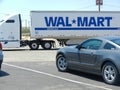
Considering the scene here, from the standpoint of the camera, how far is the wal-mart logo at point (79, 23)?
34.5m

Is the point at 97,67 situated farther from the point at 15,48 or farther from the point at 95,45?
the point at 15,48

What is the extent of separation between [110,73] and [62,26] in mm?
23246

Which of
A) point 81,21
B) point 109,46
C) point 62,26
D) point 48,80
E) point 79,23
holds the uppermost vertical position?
point 81,21

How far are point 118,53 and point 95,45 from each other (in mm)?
1367

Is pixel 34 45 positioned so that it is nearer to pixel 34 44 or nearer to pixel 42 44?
pixel 34 44

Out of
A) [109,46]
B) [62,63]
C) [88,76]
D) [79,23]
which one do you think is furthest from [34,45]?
[109,46]

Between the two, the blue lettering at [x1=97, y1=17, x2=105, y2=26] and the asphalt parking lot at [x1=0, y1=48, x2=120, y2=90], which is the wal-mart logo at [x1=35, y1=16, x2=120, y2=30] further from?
the asphalt parking lot at [x1=0, y1=48, x2=120, y2=90]

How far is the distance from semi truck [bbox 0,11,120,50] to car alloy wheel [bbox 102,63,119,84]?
21307 millimetres

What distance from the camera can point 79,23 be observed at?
34969 millimetres

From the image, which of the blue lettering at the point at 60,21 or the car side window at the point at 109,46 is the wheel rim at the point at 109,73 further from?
the blue lettering at the point at 60,21

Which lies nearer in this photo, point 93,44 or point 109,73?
point 109,73

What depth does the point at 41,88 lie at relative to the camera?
35.0 ft

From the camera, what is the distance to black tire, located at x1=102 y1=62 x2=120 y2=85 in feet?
37.4

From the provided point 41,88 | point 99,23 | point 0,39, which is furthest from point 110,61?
point 99,23
